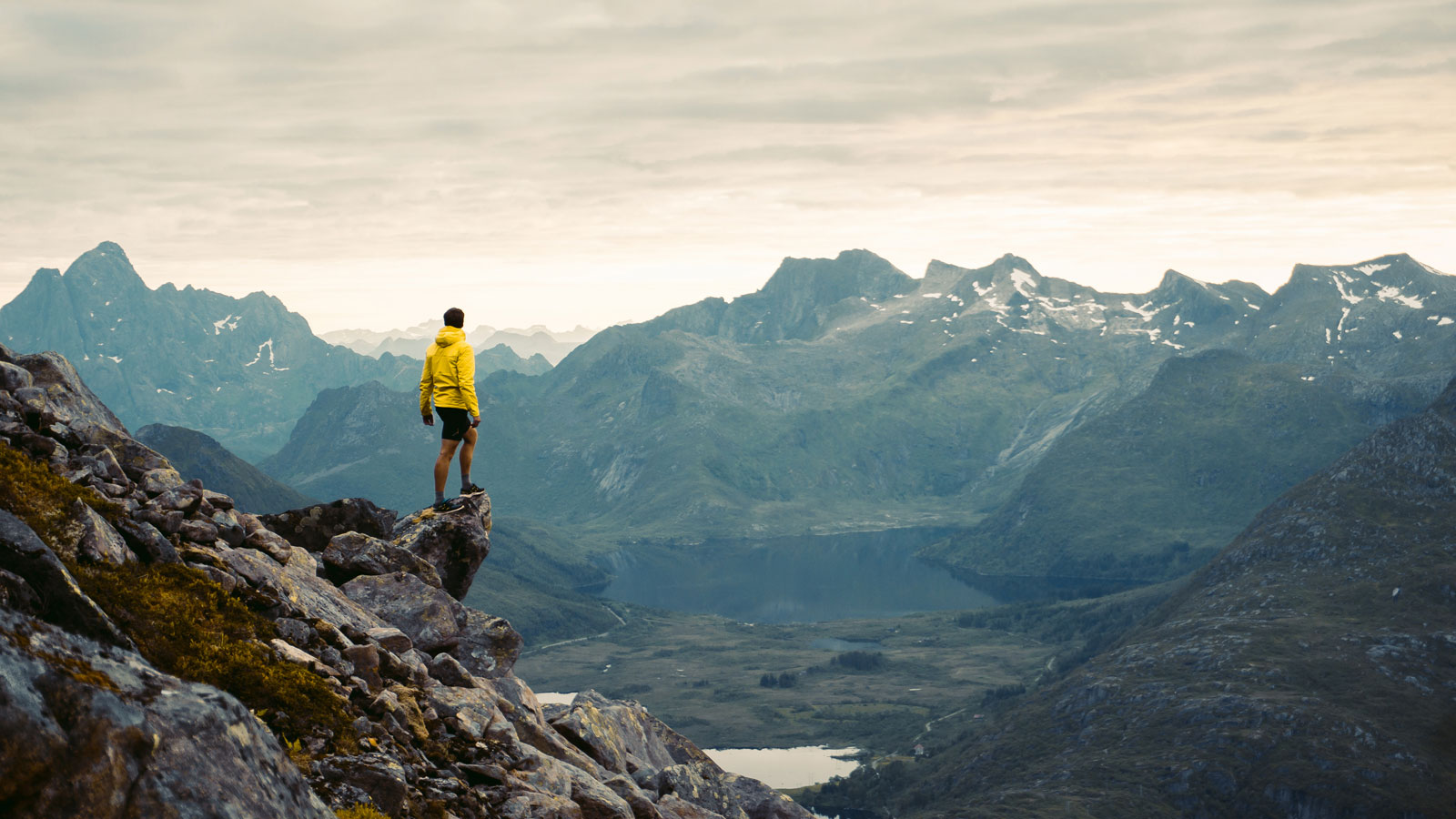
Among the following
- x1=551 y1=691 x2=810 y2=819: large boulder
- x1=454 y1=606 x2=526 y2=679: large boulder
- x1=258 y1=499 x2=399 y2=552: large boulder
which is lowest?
x1=551 y1=691 x2=810 y2=819: large boulder

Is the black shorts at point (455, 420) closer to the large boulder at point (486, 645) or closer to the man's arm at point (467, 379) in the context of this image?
the man's arm at point (467, 379)

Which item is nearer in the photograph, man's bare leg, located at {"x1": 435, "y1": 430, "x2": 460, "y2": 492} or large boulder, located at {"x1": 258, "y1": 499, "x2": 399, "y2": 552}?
man's bare leg, located at {"x1": 435, "y1": 430, "x2": 460, "y2": 492}

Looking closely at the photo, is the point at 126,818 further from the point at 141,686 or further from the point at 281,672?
the point at 281,672

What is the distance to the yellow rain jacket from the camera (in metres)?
38.3

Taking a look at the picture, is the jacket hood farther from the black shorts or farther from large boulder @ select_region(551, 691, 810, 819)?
large boulder @ select_region(551, 691, 810, 819)

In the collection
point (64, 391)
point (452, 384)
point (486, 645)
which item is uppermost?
point (452, 384)

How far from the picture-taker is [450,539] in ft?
147

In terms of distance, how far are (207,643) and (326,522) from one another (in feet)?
70.4

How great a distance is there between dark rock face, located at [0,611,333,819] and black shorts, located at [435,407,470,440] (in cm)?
2226

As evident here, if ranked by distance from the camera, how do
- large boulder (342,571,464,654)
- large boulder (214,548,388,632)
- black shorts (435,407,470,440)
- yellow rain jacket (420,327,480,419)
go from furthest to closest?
black shorts (435,407,470,440)
yellow rain jacket (420,327,480,419)
large boulder (342,571,464,654)
large boulder (214,548,388,632)

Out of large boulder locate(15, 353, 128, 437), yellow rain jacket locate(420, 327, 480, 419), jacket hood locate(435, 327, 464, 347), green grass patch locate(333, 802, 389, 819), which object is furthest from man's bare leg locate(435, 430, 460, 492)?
green grass patch locate(333, 802, 389, 819)

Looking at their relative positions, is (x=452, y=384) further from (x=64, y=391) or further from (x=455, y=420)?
(x=64, y=391)

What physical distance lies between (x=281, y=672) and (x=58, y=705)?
8195 millimetres

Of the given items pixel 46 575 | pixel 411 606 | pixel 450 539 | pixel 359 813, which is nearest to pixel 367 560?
pixel 411 606
